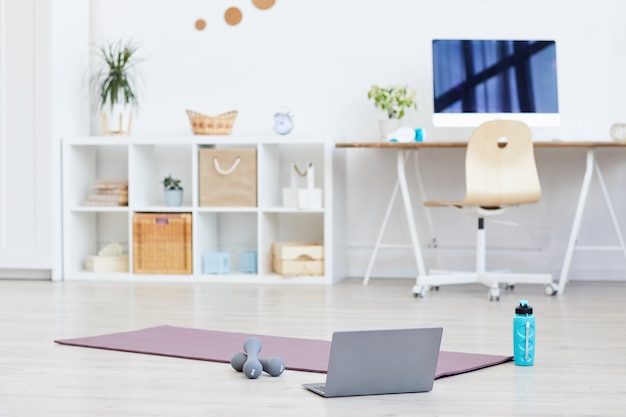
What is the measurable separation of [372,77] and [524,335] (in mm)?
2983

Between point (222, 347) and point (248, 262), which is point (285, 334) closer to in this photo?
point (222, 347)

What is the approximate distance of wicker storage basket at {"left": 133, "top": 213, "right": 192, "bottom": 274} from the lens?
547 centimetres

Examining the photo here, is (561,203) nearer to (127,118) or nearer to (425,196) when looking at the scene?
(425,196)

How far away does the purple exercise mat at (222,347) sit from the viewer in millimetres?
2941

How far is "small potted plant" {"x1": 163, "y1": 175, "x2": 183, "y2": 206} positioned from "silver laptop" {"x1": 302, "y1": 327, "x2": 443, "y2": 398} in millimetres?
3161

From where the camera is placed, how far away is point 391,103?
541cm

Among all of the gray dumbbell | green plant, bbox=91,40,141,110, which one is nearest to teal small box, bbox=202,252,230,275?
green plant, bbox=91,40,141,110

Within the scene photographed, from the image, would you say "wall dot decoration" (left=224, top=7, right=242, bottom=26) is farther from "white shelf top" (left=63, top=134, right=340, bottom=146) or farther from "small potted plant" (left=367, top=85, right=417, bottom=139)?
"small potted plant" (left=367, top=85, right=417, bottom=139)

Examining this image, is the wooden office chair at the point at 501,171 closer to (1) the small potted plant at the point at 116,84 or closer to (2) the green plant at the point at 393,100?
(2) the green plant at the point at 393,100

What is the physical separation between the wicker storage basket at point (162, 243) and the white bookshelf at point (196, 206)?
0.03 m

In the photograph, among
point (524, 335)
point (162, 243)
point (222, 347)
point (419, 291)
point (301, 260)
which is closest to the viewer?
point (524, 335)

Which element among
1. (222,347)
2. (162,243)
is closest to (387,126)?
(162,243)

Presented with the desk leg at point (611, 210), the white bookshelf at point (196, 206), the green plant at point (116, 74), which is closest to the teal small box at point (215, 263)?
the white bookshelf at point (196, 206)

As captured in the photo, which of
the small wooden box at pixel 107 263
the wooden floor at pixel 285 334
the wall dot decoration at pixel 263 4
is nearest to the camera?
the wooden floor at pixel 285 334
